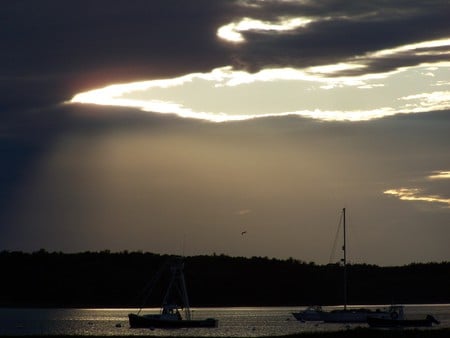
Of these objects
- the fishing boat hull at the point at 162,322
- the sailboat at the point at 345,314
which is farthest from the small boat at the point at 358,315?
the fishing boat hull at the point at 162,322

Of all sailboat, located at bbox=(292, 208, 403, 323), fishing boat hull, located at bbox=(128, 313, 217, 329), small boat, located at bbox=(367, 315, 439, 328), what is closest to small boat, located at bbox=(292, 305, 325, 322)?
sailboat, located at bbox=(292, 208, 403, 323)

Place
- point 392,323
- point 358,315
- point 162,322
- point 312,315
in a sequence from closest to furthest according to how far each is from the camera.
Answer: point 162,322 < point 392,323 < point 358,315 < point 312,315

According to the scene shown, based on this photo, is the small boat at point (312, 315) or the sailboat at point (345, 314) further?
the small boat at point (312, 315)

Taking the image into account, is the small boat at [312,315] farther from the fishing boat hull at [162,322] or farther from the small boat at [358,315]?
the fishing boat hull at [162,322]

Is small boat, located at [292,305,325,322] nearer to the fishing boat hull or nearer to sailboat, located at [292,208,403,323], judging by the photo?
sailboat, located at [292,208,403,323]

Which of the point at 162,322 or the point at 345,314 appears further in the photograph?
the point at 345,314

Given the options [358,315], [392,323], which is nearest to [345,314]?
[358,315]

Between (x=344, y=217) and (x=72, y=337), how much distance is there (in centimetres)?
8591

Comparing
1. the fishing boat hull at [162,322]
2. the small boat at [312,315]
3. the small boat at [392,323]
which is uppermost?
the small boat at [312,315]

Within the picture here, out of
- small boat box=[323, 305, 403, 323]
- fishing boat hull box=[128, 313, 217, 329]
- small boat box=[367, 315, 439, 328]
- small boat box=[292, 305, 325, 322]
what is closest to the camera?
fishing boat hull box=[128, 313, 217, 329]

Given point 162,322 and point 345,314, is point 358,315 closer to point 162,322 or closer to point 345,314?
point 345,314

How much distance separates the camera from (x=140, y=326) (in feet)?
449

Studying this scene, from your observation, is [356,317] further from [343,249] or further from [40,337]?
[40,337]

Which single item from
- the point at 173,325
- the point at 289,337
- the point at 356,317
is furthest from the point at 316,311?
the point at 289,337
